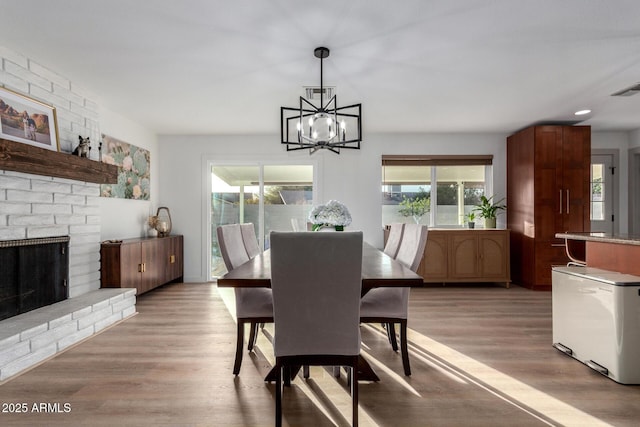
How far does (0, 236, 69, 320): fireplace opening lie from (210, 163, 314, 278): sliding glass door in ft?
7.90

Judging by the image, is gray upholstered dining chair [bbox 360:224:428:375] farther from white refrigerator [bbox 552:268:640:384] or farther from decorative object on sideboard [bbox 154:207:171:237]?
decorative object on sideboard [bbox 154:207:171:237]

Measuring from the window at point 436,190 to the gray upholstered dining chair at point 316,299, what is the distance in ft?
13.1

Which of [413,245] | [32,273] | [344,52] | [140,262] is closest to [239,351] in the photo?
[413,245]

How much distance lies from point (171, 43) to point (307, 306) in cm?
218

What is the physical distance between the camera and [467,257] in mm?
4926

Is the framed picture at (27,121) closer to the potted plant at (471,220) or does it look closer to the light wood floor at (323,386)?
the light wood floor at (323,386)

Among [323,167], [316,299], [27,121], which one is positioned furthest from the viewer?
[323,167]

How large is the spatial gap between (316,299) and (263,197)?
4.04 meters

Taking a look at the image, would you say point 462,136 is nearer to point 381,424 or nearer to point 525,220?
point 525,220

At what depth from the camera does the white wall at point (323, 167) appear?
539 cm

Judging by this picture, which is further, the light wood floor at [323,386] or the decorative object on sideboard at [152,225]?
the decorative object on sideboard at [152,225]

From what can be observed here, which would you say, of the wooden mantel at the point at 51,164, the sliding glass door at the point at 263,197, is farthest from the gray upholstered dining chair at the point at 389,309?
the sliding glass door at the point at 263,197

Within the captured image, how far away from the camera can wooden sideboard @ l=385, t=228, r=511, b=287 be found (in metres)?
4.91

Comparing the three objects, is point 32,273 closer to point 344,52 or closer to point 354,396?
point 354,396
